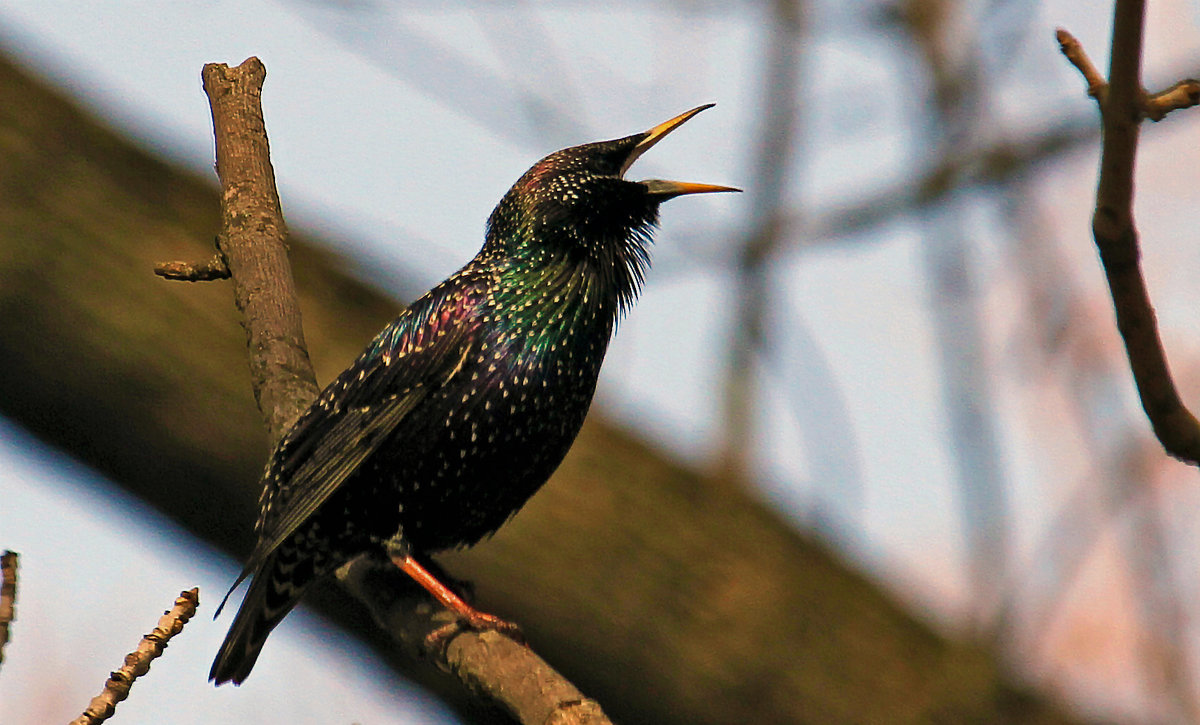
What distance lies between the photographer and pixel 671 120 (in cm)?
373

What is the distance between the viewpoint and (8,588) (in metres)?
2.03

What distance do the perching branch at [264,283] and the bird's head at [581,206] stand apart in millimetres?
622

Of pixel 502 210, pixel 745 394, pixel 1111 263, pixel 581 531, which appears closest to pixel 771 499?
pixel 745 394

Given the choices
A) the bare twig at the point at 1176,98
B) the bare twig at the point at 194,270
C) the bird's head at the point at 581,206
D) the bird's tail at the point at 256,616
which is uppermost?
the bare twig at the point at 1176,98

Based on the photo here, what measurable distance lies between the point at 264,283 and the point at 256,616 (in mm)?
828

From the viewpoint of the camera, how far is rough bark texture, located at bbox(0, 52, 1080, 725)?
Result: 4250mm

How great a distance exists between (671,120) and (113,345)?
1.81 meters

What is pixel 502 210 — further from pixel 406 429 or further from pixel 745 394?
pixel 745 394

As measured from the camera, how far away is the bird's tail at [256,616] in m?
3.42

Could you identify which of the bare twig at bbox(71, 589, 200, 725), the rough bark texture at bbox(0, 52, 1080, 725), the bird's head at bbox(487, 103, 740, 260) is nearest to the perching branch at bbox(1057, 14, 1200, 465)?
the bare twig at bbox(71, 589, 200, 725)

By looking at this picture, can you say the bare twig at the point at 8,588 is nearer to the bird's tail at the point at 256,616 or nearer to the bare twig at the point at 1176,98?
the bird's tail at the point at 256,616

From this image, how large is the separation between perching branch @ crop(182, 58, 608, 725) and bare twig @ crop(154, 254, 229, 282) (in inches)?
1.1

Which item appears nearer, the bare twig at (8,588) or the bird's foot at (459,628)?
the bare twig at (8,588)

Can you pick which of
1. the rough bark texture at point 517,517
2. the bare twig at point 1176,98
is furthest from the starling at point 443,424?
the bare twig at point 1176,98
